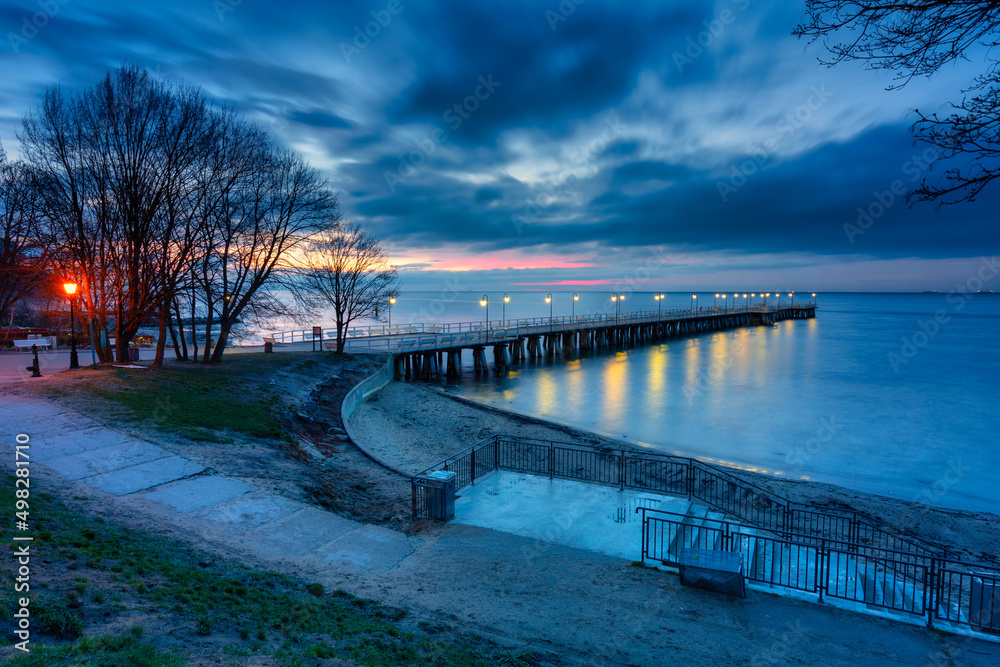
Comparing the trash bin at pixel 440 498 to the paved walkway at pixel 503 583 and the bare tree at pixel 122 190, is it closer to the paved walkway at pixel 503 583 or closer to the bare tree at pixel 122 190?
the paved walkway at pixel 503 583

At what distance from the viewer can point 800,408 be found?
33469 millimetres

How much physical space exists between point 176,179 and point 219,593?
65.1 ft

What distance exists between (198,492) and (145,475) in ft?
4.27

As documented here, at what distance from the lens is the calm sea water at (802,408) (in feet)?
69.9

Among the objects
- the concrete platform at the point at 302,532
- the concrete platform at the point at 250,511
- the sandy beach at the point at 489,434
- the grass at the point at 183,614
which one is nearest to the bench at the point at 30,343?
the sandy beach at the point at 489,434

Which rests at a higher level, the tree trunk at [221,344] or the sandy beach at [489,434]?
the tree trunk at [221,344]

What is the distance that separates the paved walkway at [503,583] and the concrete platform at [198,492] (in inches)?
1.2

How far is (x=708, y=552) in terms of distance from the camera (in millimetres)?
8195

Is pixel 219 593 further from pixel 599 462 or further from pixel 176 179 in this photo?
pixel 176 179

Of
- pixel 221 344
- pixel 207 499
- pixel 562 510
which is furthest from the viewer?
pixel 221 344

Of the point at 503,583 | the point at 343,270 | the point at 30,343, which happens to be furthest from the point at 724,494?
the point at 30,343

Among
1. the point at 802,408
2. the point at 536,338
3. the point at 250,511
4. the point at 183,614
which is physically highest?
the point at 536,338

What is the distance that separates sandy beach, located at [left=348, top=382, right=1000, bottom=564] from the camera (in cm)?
1408

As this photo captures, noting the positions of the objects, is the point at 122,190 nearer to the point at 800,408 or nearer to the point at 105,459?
the point at 105,459
